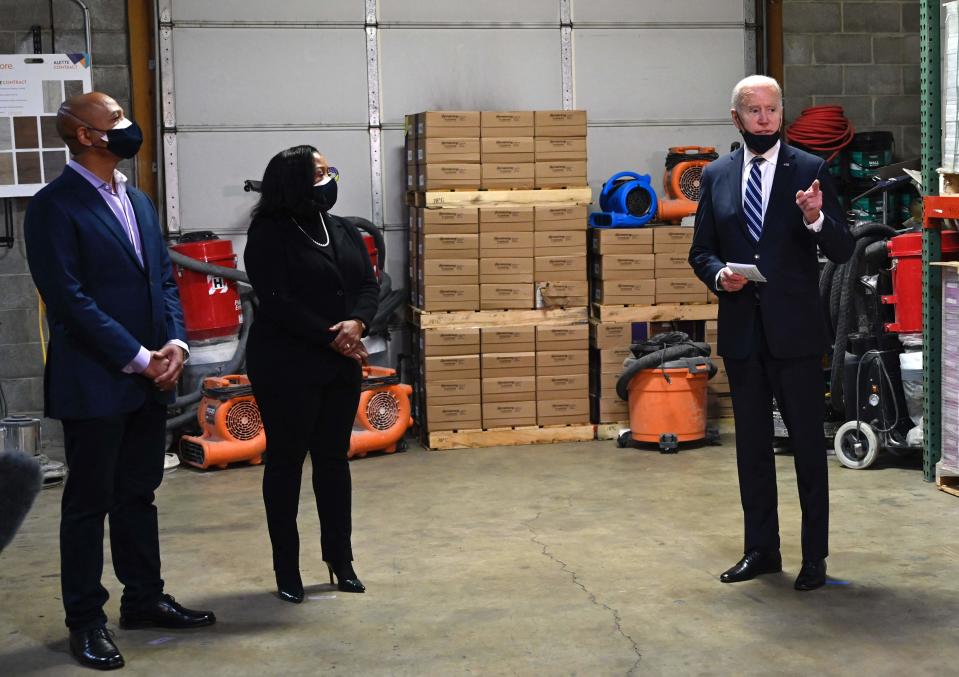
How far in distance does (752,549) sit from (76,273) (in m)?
2.73

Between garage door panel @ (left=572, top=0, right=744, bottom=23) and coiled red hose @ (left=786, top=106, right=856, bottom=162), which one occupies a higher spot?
garage door panel @ (left=572, top=0, right=744, bottom=23)

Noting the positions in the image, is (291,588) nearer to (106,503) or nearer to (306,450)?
(306,450)

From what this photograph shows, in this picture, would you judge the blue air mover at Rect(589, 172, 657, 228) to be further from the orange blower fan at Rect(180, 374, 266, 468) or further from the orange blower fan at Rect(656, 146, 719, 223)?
the orange blower fan at Rect(180, 374, 266, 468)

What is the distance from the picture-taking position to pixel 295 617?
4516mm

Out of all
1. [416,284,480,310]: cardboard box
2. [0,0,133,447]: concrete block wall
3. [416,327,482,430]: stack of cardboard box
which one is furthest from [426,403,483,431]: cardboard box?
[0,0,133,447]: concrete block wall

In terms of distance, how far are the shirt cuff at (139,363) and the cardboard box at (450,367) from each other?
4061 mm

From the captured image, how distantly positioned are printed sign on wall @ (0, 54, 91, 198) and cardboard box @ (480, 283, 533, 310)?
2.95m

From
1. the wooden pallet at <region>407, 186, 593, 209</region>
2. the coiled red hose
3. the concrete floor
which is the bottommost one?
the concrete floor

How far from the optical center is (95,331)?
12.8ft

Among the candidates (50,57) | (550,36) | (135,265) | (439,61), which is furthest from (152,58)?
(135,265)

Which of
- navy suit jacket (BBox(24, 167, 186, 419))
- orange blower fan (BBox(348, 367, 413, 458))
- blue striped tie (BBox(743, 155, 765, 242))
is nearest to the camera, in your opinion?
navy suit jacket (BBox(24, 167, 186, 419))

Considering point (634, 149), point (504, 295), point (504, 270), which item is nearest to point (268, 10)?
point (504, 270)

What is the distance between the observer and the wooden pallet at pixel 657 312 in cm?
813

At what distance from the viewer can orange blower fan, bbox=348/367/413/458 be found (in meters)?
7.77
